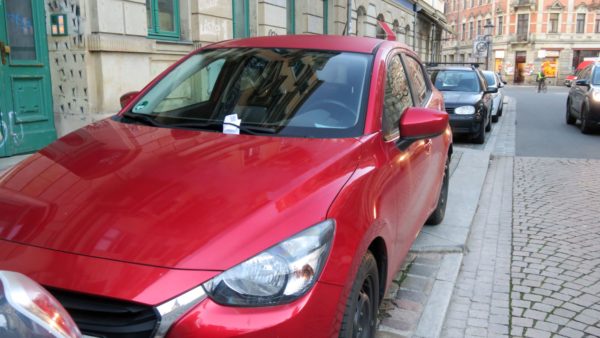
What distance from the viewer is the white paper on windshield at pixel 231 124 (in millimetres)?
2840

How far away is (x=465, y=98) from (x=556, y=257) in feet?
23.1

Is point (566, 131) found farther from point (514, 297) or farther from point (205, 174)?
point (205, 174)

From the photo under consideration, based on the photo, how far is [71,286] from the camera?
Answer: 1724 millimetres

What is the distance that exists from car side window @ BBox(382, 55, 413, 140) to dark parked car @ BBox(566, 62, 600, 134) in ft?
32.9

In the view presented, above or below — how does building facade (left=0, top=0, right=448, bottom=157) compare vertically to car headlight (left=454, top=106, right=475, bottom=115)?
above

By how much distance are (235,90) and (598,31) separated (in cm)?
7107

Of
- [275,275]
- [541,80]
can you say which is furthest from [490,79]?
[541,80]

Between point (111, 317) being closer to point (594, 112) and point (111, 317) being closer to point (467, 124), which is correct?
point (467, 124)

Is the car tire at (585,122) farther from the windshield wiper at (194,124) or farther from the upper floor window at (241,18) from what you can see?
the windshield wiper at (194,124)

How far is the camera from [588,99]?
39.8 feet

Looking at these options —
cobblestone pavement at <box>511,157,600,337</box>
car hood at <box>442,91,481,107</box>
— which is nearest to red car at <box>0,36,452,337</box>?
cobblestone pavement at <box>511,157,600,337</box>

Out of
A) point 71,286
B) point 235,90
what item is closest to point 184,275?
point 71,286

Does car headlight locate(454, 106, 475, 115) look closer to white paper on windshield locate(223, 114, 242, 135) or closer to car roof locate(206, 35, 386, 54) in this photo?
car roof locate(206, 35, 386, 54)

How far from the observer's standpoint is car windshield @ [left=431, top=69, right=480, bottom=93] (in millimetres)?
11781
